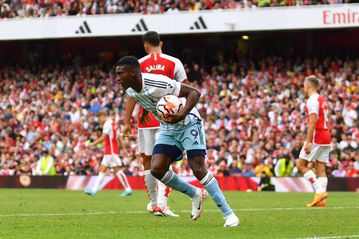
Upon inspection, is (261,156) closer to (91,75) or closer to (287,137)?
(287,137)

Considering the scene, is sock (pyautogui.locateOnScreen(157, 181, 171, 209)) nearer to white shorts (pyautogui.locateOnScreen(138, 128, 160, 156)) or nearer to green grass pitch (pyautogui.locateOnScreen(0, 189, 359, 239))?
green grass pitch (pyautogui.locateOnScreen(0, 189, 359, 239))

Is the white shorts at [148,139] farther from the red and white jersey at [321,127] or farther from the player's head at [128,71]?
the red and white jersey at [321,127]

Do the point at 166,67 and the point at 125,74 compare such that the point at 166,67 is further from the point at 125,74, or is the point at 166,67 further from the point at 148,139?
the point at 125,74

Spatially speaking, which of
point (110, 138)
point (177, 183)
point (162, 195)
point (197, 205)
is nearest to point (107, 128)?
point (110, 138)

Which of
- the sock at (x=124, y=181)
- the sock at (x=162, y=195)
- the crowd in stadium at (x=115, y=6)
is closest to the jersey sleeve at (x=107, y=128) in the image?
the sock at (x=124, y=181)

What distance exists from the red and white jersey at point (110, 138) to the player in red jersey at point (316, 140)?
7534mm

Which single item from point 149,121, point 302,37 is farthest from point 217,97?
point 149,121

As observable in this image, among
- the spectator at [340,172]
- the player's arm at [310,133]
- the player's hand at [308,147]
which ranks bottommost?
the spectator at [340,172]

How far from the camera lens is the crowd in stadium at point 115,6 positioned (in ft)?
113

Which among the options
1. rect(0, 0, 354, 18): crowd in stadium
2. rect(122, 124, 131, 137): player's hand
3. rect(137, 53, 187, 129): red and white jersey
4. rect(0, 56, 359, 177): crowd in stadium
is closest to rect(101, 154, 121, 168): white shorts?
rect(0, 56, 359, 177): crowd in stadium

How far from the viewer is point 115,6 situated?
3725 centimetres

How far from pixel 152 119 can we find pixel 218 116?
57.9ft

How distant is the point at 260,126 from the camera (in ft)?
101

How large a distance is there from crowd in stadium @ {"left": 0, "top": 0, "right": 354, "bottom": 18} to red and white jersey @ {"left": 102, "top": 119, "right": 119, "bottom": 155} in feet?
39.0
